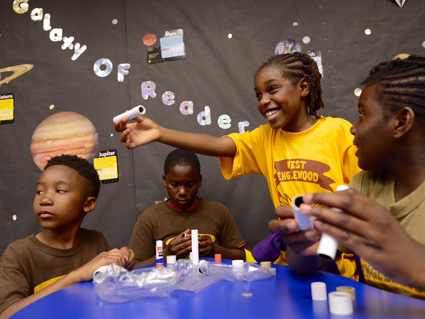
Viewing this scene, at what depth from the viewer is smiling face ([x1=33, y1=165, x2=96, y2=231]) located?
1393 millimetres

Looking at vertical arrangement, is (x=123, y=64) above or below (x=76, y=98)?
above

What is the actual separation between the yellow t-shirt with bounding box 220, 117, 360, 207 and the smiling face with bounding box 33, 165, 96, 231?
0.61m

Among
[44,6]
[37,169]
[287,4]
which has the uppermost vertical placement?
[44,6]

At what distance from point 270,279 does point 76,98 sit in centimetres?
195

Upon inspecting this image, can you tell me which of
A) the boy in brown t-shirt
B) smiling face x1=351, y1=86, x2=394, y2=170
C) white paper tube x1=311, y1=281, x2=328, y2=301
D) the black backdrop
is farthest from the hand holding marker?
the black backdrop

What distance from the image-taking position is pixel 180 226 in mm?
1973

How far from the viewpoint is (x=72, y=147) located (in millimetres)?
2412

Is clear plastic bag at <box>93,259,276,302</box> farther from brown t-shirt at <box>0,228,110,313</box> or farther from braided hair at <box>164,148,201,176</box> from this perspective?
braided hair at <box>164,148,201,176</box>

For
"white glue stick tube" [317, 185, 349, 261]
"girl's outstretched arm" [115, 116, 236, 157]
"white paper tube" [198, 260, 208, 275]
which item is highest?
"girl's outstretched arm" [115, 116, 236, 157]

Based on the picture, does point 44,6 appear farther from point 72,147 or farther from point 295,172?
point 295,172

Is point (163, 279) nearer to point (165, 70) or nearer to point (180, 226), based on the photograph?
point (180, 226)

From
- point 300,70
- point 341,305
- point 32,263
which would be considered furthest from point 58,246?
point 300,70

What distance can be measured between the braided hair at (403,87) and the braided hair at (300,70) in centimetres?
64

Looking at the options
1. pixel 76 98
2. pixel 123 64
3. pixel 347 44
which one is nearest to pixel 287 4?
pixel 347 44
